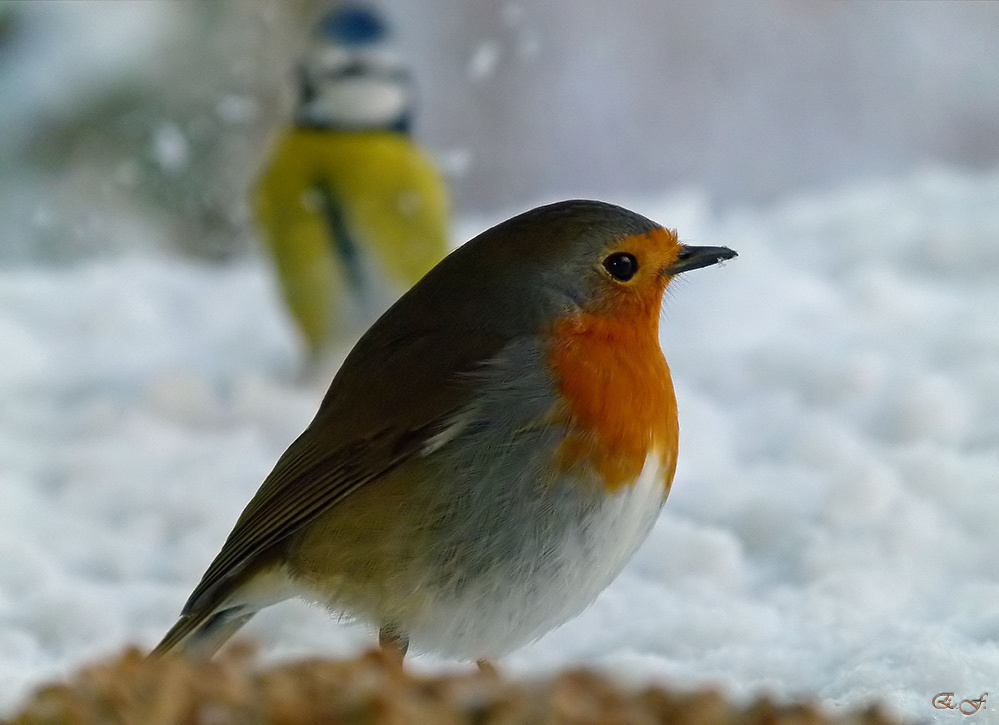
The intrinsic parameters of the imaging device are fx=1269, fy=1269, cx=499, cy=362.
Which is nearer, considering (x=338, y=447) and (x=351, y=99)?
(x=338, y=447)

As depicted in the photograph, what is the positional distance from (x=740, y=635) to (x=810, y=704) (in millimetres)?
395

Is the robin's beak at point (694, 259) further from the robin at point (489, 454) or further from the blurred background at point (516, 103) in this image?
the blurred background at point (516, 103)

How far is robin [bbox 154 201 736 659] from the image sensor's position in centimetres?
122

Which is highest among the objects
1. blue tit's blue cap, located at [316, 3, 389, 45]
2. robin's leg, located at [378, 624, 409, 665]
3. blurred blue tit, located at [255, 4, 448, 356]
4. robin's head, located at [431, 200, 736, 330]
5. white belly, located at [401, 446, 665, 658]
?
blue tit's blue cap, located at [316, 3, 389, 45]

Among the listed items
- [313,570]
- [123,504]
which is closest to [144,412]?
[123,504]

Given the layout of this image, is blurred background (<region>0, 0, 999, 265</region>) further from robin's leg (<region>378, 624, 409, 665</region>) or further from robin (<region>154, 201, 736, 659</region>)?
robin's leg (<region>378, 624, 409, 665</region>)

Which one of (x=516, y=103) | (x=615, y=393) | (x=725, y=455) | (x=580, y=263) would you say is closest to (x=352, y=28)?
(x=516, y=103)

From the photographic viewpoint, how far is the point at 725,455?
207cm

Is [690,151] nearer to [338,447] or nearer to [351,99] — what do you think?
[351,99]

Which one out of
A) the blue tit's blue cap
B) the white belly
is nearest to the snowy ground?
the white belly

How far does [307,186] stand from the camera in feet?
8.43

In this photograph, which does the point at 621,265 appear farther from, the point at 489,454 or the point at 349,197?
the point at 349,197

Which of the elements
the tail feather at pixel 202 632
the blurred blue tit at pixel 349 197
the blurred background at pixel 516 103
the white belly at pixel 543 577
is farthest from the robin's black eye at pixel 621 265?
the blurred background at pixel 516 103

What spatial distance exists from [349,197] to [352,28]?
38 cm
